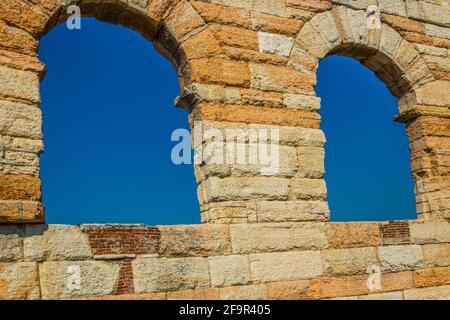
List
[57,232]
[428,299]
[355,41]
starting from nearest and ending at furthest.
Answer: [57,232] < [428,299] < [355,41]

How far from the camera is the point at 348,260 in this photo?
231 inches

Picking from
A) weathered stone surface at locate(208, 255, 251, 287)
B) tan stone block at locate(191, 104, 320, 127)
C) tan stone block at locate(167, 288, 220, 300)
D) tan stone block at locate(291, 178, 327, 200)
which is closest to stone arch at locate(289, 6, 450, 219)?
tan stone block at locate(191, 104, 320, 127)

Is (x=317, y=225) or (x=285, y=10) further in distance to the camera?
(x=285, y=10)

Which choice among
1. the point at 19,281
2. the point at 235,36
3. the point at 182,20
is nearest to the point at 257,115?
the point at 235,36

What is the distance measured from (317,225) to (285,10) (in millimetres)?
2789

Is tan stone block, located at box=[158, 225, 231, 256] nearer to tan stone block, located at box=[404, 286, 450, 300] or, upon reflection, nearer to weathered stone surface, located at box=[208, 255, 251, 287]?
weathered stone surface, located at box=[208, 255, 251, 287]

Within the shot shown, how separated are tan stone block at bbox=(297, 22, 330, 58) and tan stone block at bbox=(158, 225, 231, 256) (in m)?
2.65

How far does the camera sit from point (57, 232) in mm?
4570

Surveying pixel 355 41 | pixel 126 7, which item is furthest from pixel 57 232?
pixel 355 41

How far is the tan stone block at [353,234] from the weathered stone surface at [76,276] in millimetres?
2576

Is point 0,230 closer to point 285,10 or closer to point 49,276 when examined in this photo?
point 49,276

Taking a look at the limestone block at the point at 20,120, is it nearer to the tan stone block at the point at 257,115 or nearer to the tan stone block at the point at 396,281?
the tan stone block at the point at 257,115

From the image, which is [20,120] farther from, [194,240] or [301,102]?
[301,102]
